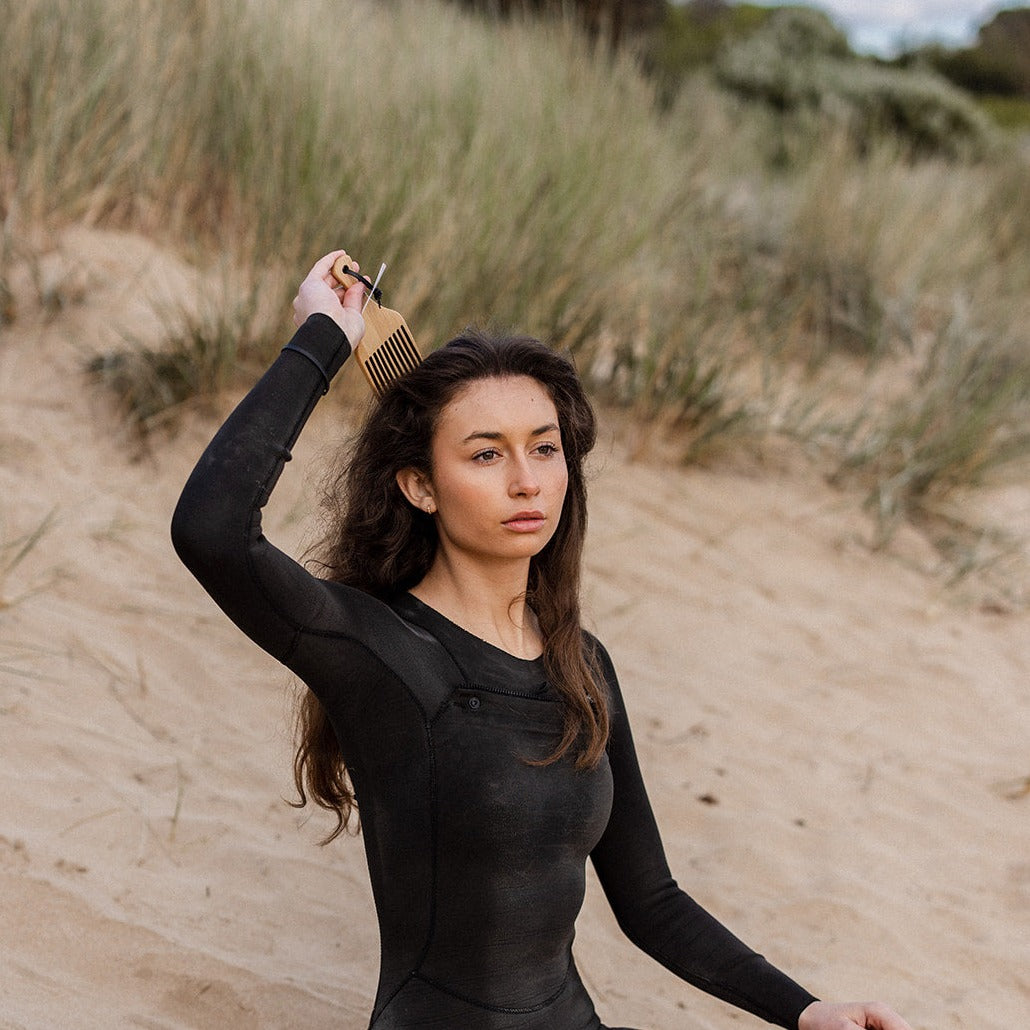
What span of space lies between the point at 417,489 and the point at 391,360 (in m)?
0.20

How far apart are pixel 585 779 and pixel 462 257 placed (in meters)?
3.16

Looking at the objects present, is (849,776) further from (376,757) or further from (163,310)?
(163,310)

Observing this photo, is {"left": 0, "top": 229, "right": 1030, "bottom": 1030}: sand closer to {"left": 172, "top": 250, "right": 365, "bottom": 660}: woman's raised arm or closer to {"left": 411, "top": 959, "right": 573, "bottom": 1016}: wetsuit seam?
{"left": 411, "top": 959, "right": 573, "bottom": 1016}: wetsuit seam

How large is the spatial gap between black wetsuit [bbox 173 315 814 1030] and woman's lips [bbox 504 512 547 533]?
0.18 m

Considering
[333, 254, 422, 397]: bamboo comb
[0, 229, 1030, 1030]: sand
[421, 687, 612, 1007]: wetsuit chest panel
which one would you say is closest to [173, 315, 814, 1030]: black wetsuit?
[421, 687, 612, 1007]: wetsuit chest panel

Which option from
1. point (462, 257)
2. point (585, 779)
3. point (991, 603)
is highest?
point (585, 779)

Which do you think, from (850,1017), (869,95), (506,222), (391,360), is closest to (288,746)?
(391,360)

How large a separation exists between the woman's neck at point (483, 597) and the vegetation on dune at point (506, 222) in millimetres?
1606

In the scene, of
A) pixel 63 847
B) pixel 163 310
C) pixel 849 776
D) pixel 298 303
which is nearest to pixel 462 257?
pixel 163 310

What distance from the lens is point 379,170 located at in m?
4.82

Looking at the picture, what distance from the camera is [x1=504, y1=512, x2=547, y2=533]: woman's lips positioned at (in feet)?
6.06

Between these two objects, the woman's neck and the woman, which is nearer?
the woman

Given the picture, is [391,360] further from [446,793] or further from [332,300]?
[446,793]

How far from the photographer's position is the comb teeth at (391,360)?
73.9 inches
